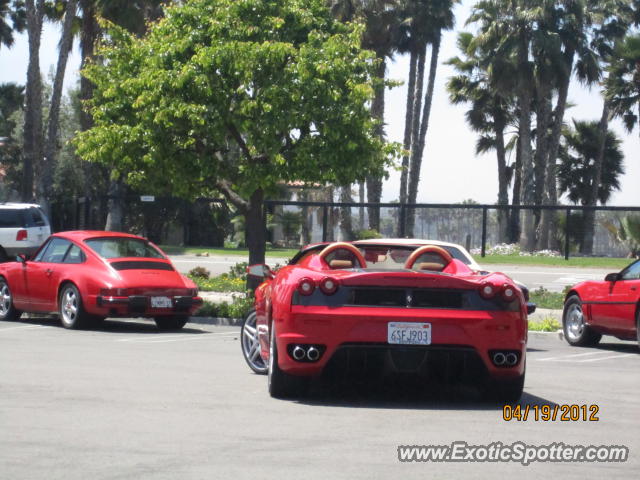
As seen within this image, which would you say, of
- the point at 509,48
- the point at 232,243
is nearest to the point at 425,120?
the point at 509,48

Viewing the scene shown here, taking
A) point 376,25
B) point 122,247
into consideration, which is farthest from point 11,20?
point 122,247

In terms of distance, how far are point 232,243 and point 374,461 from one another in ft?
160

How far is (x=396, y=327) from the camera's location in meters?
8.29

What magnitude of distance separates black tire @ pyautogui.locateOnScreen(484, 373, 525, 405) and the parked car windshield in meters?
→ 8.35

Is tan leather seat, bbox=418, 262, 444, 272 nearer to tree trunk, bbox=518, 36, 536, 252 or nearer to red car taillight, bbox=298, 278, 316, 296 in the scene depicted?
red car taillight, bbox=298, 278, 316, 296

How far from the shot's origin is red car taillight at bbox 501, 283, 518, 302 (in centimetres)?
853

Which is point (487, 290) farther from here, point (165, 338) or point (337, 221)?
point (337, 221)

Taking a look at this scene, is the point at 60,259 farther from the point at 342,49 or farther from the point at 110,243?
the point at 342,49

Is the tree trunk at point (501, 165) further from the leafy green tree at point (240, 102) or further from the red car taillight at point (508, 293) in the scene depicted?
the red car taillight at point (508, 293)

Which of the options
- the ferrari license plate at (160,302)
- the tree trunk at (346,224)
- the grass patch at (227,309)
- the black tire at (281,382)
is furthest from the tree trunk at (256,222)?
the tree trunk at (346,224)

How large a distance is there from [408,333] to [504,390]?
3.24 ft

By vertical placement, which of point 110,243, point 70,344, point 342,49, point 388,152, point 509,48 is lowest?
point 70,344

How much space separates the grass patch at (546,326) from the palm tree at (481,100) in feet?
97.6

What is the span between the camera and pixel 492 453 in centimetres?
669
